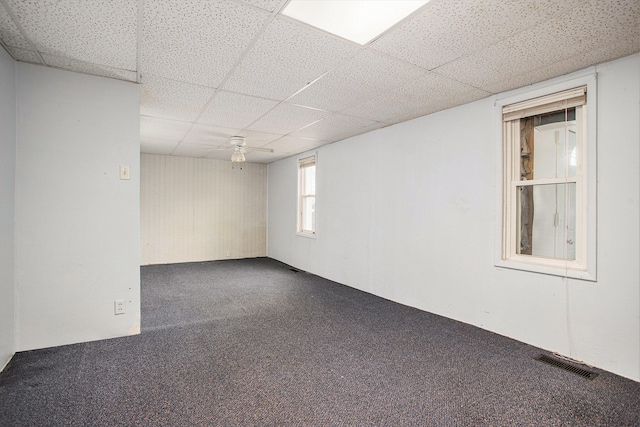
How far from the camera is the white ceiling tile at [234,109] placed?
3074mm

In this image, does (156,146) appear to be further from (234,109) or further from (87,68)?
(87,68)

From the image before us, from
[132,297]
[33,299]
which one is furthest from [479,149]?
[33,299]

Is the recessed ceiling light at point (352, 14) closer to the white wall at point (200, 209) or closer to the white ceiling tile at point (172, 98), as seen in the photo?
the white ceiling tile at point (172, 98)

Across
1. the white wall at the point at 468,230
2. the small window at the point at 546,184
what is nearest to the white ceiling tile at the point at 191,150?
the white wall at the point at 468,230

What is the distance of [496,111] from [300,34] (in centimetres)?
203

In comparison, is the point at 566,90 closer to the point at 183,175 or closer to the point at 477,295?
the point at 477,295

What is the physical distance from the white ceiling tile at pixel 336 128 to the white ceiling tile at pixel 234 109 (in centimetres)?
78

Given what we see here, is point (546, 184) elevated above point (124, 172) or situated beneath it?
situated beneath

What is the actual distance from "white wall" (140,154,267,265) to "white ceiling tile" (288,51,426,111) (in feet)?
13.9

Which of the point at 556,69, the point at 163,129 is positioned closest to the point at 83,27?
the point at 163,129

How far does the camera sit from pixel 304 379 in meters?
2.12

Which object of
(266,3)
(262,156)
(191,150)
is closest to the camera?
(266,3)

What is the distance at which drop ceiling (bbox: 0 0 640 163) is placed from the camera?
66.9 inches

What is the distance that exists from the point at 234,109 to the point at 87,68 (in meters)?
1.30
